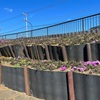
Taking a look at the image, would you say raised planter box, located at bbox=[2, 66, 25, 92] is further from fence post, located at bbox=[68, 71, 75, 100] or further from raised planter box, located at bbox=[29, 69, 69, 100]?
fence post, located at bbox=[68, 71, 75, 100]

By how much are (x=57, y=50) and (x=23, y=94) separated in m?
1.93

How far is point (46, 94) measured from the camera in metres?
6.44

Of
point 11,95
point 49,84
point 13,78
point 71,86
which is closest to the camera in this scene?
point 71,86

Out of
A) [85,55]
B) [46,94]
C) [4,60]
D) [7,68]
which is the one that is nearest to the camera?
[46,94]

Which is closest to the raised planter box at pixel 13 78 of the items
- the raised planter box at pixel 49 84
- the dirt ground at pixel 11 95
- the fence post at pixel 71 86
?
the dirt ground at pixel 11 95

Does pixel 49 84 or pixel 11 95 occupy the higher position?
pixel 49 84

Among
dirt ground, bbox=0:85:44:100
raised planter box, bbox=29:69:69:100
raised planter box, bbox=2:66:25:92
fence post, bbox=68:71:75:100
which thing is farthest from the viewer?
raised planter box, bbox=2:66:25:92

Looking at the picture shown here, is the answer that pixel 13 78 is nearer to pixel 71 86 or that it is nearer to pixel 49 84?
pixel 49 84

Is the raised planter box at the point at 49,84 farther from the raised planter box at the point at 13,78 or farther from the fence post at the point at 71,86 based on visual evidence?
the raised planter box at the point at 13,78

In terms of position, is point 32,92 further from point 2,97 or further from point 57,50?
point 57,50

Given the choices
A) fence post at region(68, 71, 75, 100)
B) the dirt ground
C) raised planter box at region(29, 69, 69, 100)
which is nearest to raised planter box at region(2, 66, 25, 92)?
the dirt ground

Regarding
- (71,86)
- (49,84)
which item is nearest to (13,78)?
(49,84)

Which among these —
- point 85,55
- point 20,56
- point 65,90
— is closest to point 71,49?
point 85,55

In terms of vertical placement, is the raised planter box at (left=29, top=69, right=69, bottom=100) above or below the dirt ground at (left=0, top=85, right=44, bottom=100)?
above
